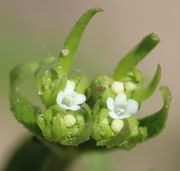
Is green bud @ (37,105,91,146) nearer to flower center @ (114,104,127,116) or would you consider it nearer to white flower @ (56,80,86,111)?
white flower @ (56,80,86,111)

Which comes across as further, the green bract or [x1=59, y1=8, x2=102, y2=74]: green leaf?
[x1=59, y1=8, x2=102, y2=74]: green leaf

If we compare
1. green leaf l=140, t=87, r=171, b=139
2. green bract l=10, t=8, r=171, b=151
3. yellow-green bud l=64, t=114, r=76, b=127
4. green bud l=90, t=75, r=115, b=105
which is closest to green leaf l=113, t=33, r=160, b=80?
green bract l=10, t=8, r=171, b=151

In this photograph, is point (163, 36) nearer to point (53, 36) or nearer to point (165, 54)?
point (165, 54)

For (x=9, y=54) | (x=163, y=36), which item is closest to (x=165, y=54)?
(x=163, y=36)

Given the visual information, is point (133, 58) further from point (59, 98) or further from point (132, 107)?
point (59, 98)

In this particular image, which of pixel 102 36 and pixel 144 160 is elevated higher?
pixel 102 36

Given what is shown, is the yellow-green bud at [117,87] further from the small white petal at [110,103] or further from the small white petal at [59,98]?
the small white petal at [59,98]

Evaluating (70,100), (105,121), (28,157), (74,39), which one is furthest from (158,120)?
(28,157)
